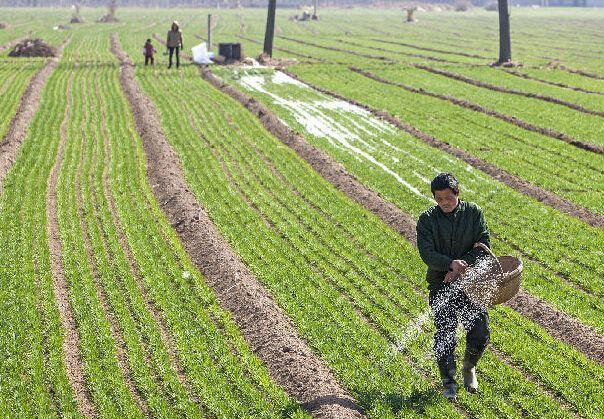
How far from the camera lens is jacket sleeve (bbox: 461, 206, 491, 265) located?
9.27 metres

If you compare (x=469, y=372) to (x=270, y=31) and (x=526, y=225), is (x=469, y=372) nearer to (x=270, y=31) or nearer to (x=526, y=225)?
(x=526, y=225)

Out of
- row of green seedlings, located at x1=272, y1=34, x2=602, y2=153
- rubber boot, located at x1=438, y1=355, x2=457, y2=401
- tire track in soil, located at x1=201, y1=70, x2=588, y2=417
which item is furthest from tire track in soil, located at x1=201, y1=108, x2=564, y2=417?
row of green seedlings, located at x1=272, y1=34, x2=602, y2=153

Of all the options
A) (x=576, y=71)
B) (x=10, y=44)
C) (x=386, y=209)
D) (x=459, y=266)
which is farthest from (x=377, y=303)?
(x=10, y=44)

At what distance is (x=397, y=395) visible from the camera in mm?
10086

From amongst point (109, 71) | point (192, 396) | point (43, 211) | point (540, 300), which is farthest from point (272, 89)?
point (192, 396)

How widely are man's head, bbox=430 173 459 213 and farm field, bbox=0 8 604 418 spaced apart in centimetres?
254

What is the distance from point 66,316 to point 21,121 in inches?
662

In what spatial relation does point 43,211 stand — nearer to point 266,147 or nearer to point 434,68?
point 266,147

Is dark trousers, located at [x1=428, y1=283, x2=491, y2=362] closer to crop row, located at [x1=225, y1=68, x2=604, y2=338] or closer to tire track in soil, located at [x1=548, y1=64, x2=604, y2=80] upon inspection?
crop row, located at [x1=225, y1=68, x2=604, y2=338]

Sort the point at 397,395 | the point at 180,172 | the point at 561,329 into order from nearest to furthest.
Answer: the point at 397,395
the point at 561,329
the point at 180,172

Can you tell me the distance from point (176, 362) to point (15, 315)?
3058mm

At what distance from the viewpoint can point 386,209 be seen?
18.5 m

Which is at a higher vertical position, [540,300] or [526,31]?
[540,300]

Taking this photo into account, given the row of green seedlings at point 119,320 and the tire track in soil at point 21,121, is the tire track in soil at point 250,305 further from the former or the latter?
the tire track in soil at point 21,121
